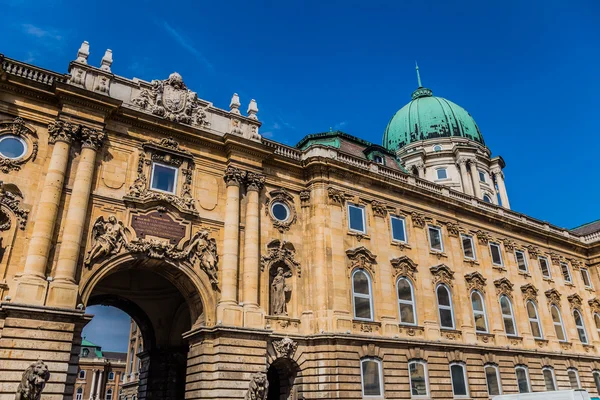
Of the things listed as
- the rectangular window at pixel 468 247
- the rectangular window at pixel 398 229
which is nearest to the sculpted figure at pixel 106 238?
the rectangular window at pixel 398 229

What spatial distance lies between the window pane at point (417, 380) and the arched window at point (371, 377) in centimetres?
211

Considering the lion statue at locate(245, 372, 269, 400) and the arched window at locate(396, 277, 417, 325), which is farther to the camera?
the arched window at locate(396, 277, 417, 325)

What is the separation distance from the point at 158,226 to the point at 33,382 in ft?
27.2

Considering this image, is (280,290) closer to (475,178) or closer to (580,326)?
(580,326)

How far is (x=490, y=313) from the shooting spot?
3103cm

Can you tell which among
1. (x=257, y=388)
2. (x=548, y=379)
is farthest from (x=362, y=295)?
(x=548, y=379)

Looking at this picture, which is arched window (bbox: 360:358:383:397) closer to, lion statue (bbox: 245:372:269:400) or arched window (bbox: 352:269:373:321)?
arched window (bbox: 352:269:373:321)

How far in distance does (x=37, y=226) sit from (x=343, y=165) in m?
16.2

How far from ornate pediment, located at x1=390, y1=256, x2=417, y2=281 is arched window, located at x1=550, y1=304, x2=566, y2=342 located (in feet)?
48.2

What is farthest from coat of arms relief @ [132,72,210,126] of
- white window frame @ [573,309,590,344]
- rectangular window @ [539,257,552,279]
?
white window frame @ [573,309,590,344]

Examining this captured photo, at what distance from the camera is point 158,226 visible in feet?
71.7

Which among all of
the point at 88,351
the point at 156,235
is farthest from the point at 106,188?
the point at 88,351

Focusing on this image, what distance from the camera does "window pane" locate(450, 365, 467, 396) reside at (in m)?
26.7

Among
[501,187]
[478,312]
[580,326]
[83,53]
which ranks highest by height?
[501,187]
